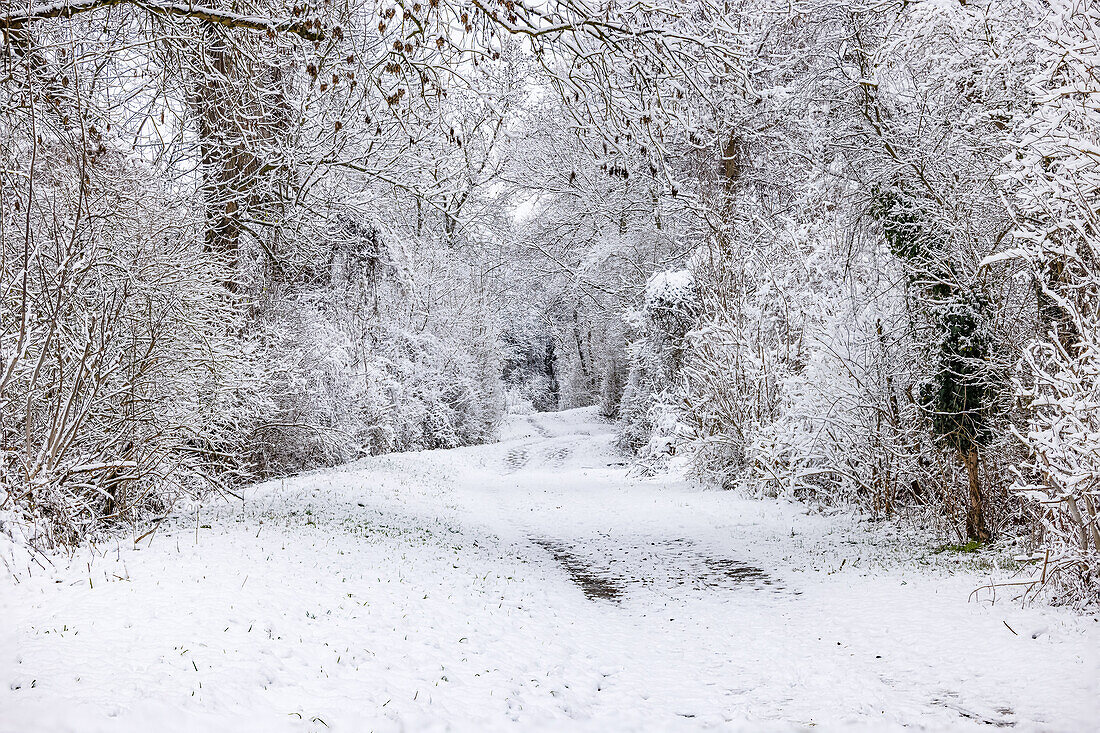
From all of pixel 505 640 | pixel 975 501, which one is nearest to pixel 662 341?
pixel 975 501

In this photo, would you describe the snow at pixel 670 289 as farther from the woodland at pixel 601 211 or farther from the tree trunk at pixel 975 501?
the tree trunk at pixel 975 501

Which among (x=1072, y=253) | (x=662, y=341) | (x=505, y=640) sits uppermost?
(x=662, y=341)

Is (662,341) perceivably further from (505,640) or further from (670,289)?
(505,640)

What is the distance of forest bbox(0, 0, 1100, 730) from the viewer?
18.1 feet

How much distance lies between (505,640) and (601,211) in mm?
6523

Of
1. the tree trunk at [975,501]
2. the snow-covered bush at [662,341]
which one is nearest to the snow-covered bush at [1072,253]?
the tree trunk at [975,501]

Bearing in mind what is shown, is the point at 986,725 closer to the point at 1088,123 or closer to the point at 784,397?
the point at 1088,123

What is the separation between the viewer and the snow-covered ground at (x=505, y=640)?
3.85 metres

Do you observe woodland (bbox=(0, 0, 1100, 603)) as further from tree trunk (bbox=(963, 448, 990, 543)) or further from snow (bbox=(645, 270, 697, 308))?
snow (bbox=(645, 270, 697, 308))

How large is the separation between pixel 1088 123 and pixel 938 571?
14.5 ft

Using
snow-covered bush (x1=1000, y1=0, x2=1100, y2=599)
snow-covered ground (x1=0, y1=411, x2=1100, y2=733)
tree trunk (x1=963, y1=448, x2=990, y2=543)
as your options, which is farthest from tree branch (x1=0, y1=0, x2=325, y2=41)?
tree trunk (x1=963, y1=448, x2=990, y2=543)

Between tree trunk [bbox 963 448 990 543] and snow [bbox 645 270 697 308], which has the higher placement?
snow [bbox 645 270 697 308]

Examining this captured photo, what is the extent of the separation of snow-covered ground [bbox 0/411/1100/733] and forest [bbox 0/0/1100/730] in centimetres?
100

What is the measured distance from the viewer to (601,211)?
1030cm
